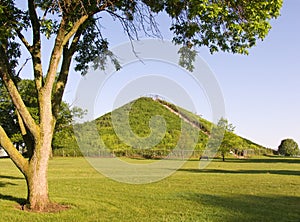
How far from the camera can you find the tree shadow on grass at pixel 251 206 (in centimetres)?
1061

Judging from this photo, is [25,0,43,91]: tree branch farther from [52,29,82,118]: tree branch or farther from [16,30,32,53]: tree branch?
[52,29,82,118]: tree branch

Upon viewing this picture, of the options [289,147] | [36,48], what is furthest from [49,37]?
[289,147]

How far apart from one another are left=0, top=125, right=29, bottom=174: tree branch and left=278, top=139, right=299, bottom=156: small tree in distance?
313ft

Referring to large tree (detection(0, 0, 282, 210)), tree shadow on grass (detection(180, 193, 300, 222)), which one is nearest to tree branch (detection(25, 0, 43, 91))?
large tree (detection(0, 0, 282, 210))

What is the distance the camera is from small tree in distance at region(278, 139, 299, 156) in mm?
98562

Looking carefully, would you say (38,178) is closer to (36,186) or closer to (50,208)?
(36,186)

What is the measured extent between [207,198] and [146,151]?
51.6 m

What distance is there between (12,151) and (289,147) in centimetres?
9642

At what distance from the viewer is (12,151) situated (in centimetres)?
1126

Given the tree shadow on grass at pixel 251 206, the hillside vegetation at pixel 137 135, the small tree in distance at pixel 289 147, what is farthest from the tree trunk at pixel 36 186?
the small tree in distance at pixel 289 147

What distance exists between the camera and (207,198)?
47.2ft

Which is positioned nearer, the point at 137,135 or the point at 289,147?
the point at 137,135

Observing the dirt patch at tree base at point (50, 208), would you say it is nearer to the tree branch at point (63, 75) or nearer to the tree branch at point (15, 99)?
the tree branch at point (15, 99)

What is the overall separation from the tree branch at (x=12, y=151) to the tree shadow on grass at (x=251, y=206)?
560cm
